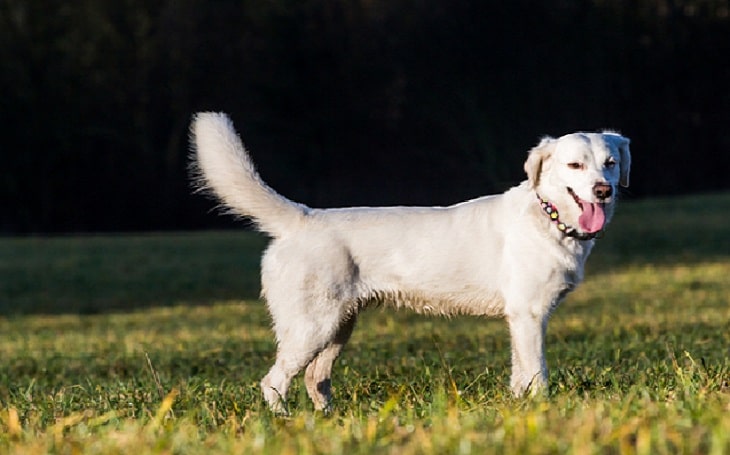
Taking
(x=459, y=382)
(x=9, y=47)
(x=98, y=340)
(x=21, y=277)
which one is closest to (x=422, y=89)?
(x=9, y=47)

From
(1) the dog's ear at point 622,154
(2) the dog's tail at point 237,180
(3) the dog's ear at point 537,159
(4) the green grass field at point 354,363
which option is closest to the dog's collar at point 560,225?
(3) the dog's ear at point 537,159

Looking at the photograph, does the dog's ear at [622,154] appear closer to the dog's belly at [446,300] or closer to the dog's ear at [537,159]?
the dog's ear at [537,159]

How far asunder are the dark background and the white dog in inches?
1083

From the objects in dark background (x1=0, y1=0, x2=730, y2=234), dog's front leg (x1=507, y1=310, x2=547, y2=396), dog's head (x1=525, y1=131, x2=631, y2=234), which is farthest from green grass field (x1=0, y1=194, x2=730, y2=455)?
dark background (x1=0, y1=0, x2=730, y2=234)

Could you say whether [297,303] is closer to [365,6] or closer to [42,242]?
[42,242]

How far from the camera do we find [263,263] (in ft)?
20.4

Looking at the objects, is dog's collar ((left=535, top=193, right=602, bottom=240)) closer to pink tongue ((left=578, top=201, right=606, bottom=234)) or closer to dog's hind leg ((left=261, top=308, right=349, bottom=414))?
pink tongue ((left=578, top=201, right=606, bottom=234))

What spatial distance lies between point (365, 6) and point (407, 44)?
5.85ft

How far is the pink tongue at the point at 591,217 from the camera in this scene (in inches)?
238

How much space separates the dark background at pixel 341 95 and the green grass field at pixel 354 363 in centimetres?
778

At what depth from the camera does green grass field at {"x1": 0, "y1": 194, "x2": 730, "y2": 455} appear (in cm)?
377

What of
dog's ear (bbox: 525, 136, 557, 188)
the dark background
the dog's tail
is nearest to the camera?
dog's ear (bbox: 525, 136, 557, 188)

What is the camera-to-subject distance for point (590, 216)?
6.06 meters

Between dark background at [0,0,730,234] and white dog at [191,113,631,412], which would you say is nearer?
white dog at [191,113,631,412]
